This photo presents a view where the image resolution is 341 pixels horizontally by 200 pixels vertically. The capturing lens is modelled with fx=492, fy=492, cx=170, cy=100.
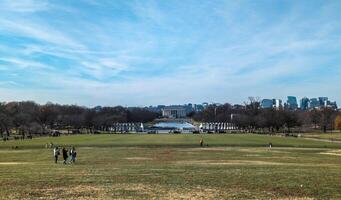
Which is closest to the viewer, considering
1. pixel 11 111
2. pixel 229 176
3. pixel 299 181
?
pixel 299 181

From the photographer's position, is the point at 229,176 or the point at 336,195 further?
the point at 229,176

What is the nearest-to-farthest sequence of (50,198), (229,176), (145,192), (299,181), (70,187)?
1. (50,198)
2. (145,192)
3. (70,187)
4. (299,181)
5. (229,176)

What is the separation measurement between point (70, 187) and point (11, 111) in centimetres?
16414

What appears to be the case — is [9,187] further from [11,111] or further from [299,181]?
[11,111]

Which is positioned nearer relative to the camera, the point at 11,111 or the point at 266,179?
the point at 266,179

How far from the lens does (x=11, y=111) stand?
595 ft

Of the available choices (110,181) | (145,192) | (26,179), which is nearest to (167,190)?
(145,192)

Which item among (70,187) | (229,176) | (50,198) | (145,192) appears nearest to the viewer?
(50,198)

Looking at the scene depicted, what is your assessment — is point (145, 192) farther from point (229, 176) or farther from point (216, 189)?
point (229, 176)

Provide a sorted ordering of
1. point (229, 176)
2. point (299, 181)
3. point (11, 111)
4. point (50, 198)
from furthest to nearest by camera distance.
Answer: point (11, 111)
point (229, 176)
point (299, 181)
point (50, 198)

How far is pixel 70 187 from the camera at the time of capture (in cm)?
2614

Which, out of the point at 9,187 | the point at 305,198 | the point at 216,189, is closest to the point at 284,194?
the point at 305,198

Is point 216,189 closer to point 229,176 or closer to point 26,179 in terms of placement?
point 229,176

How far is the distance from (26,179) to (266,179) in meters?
14.6
